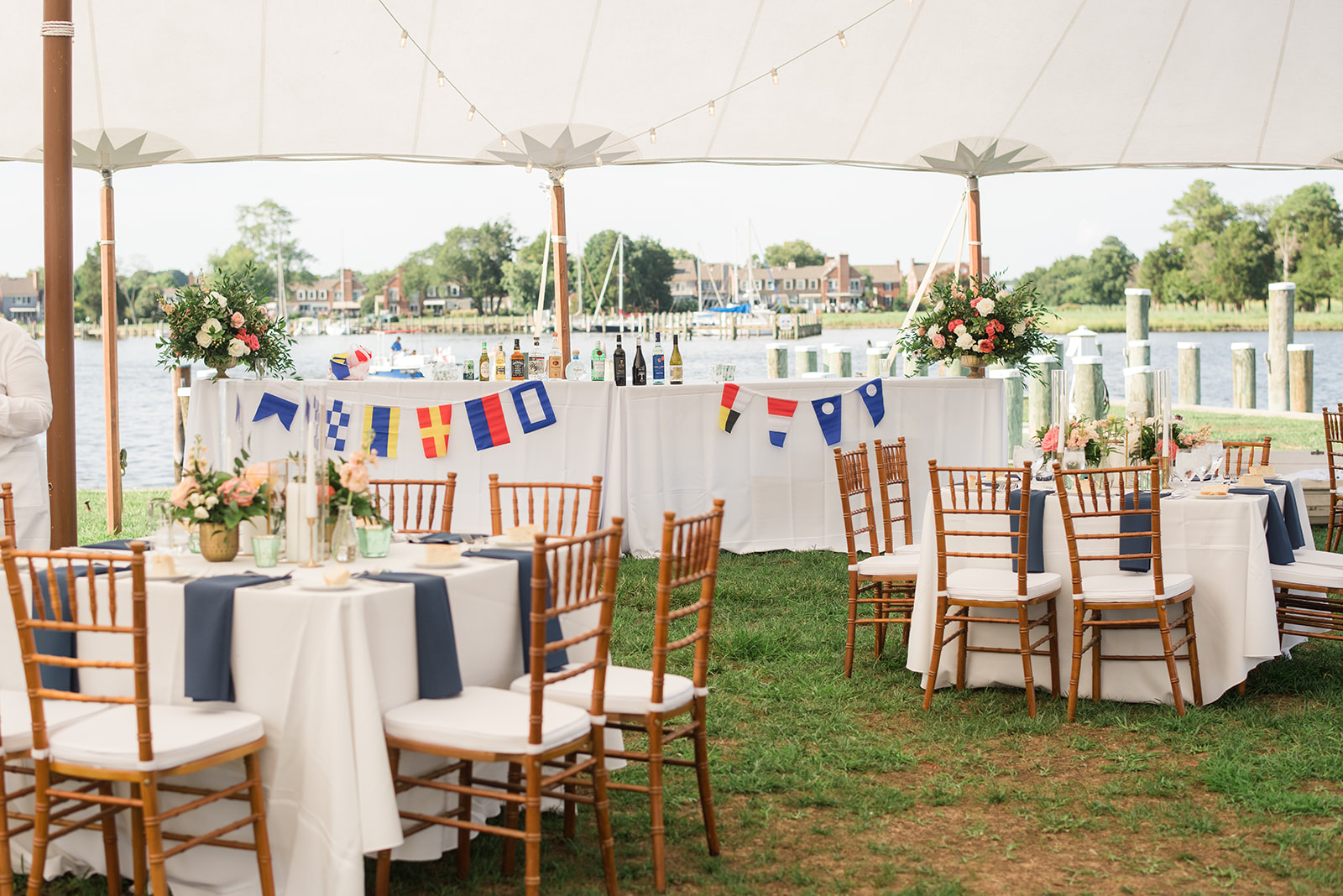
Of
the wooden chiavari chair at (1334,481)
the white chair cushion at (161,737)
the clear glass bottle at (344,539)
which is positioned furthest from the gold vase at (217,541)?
the wooden chiavari chair at (1334,481)

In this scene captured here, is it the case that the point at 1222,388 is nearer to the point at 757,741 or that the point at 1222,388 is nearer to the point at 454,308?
the point at 454,308

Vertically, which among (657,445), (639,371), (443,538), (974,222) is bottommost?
(443,538)

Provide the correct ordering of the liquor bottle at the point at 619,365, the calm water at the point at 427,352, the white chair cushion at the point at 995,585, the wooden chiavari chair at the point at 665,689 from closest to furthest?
1. the wooden chiavari chair at the point at 665,689
2. the white chair cushion at the point at 995,585
3. the liquor bottle at the point at 619,365
4. the calm water at the point at 427,352

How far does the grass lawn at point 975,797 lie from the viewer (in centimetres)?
285

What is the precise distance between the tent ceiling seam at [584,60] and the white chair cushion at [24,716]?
5.55m

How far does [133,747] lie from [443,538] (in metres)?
1.20

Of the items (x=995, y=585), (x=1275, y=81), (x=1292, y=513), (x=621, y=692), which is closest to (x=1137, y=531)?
(x=995, y=585)

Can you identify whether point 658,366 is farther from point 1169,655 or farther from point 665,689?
point 665,689

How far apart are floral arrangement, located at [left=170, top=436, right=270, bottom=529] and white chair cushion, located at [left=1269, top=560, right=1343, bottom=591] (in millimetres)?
3330

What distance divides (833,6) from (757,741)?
16.5ft

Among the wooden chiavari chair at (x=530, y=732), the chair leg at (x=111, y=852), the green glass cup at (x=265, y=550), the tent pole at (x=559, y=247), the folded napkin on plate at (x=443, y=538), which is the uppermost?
the tent pole at (x=559, y=247)

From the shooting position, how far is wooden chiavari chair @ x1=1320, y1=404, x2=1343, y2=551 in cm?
695

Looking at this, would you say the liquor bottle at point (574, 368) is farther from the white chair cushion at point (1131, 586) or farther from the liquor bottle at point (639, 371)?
the white chair cushion at point (1131, 586)

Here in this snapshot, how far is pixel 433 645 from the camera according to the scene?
265 cm
